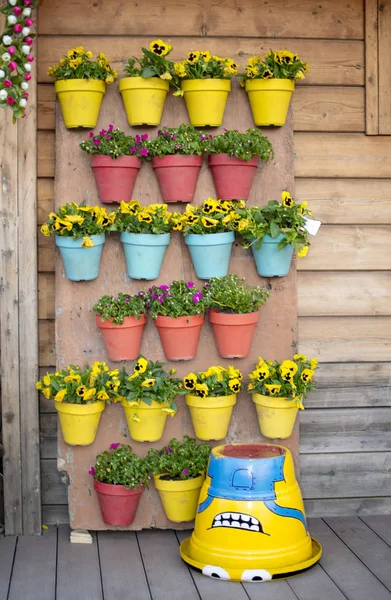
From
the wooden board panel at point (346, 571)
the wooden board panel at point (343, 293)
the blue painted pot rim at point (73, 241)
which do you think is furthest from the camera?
the wooden board panel at point (343, 293)

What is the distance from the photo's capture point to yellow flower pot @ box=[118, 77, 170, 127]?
133 inches

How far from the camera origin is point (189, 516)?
347 centimetres

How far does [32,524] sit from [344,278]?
170cm

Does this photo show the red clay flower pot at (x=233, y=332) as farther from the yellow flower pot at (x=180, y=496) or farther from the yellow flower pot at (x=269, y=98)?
the yellow flower pot at (x=269, y=98)

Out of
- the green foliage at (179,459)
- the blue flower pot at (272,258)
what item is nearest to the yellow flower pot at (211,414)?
the green foliage at (179,459)

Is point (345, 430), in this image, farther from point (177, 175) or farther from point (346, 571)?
point (177, 175)

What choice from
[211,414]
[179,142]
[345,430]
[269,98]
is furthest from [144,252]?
[345,430]

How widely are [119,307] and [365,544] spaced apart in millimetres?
1362

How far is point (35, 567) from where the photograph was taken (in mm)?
3221

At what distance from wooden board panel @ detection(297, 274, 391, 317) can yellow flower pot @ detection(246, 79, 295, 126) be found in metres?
0.68

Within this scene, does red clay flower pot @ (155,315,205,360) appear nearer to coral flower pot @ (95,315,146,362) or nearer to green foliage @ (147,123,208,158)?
coral flower pot @ (95,315,146,362)

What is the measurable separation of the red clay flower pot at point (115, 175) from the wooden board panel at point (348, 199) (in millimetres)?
737

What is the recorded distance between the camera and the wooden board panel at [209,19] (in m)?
3.50

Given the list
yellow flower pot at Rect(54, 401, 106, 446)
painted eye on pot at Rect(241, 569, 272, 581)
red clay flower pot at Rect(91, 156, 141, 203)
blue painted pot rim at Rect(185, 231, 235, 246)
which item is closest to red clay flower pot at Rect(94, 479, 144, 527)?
yellow flower pot at Rect(54, 401, 106, 446)
